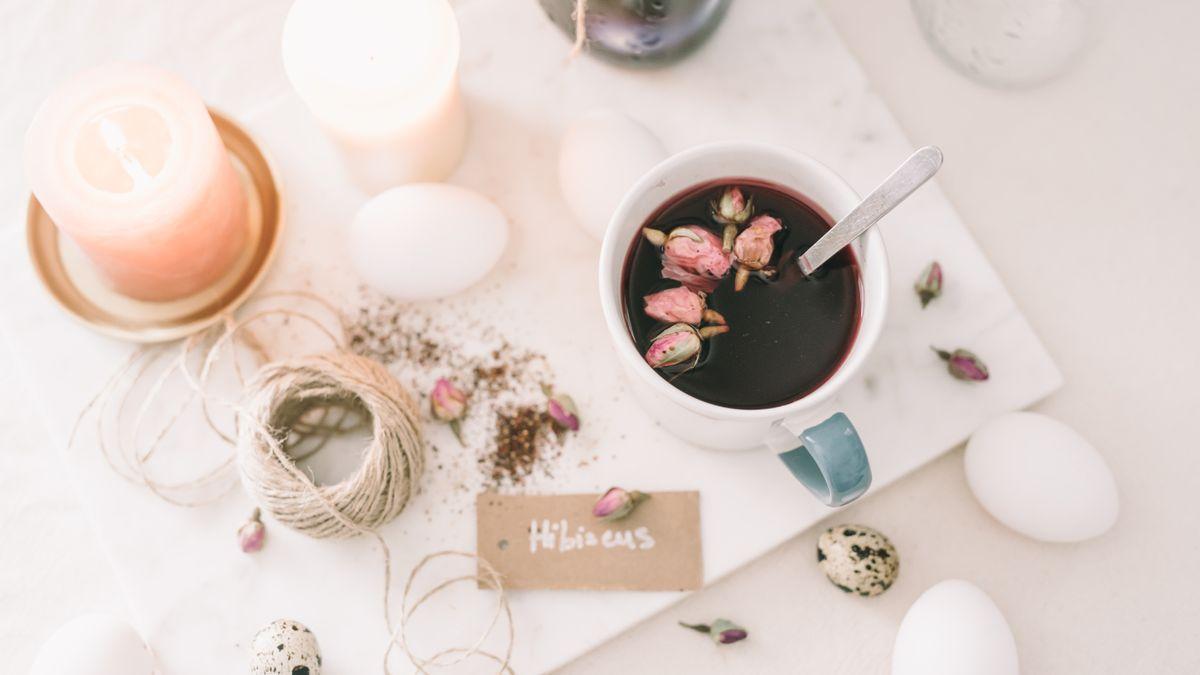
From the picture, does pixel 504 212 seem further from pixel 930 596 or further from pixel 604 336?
pixel 930 596

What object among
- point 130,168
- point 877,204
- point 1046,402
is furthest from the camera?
point 1046,402

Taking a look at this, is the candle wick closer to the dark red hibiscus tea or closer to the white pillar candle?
the white pillar candle

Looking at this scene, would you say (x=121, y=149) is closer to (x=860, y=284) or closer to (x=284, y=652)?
(x=284, y=652)

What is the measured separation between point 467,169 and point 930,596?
46 centimetres

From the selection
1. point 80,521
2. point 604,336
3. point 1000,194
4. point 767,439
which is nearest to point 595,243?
point 604,336

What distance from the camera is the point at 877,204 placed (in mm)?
527

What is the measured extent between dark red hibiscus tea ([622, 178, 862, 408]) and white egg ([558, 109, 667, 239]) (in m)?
0.09

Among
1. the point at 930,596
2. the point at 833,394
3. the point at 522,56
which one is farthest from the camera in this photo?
the point at 522,56

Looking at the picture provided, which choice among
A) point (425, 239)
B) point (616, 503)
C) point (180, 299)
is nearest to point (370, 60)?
point (425, 239)

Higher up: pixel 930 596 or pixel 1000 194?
pixel 1000 194

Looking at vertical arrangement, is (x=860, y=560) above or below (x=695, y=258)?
below

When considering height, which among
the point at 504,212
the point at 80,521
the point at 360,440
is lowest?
the point at 80,521

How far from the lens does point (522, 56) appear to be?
778 mm

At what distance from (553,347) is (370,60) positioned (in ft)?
0.79
